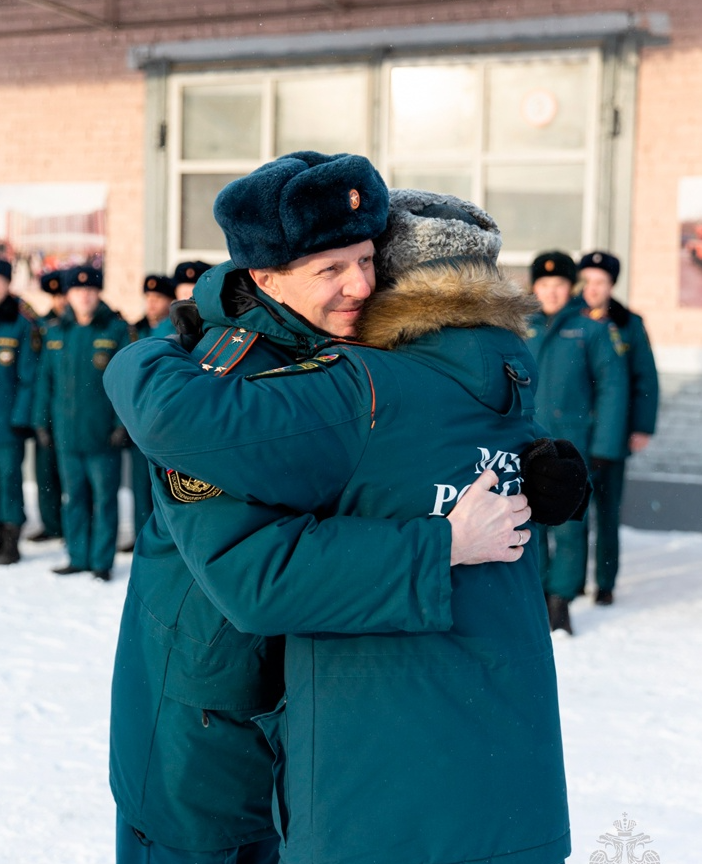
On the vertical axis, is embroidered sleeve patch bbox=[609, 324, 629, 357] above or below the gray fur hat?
below

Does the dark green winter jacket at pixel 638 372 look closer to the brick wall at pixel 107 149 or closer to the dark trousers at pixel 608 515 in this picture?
the dark trousers at pixel 608 515

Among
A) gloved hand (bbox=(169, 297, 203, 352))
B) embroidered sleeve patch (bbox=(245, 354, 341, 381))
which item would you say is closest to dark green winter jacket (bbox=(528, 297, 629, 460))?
gloved hand (bbox=(169, 297, 203, 352))

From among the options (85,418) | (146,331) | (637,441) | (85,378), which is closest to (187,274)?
(146,331)

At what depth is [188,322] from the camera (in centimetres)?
182

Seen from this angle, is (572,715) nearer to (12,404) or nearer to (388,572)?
(388,572)

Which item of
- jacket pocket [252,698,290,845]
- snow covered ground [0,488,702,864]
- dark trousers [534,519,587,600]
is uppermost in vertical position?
jacket pocket [252,698,290,845]

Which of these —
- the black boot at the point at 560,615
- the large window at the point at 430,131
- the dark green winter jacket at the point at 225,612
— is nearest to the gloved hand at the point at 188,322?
the dark green winter jacket at the point at 225,612

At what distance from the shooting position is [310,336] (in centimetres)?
168

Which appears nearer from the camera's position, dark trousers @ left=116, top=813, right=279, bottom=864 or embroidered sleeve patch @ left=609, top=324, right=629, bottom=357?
dark trousers @ left=116, top=813, right=279, bottom=864

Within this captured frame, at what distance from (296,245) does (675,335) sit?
23.6 feet

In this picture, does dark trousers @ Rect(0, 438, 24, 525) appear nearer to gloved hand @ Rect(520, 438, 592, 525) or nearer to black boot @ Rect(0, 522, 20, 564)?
black boot @ Rect(0, 522, 20, 564)

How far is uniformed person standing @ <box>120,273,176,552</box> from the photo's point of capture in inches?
279

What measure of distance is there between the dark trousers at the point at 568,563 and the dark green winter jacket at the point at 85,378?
2879mm

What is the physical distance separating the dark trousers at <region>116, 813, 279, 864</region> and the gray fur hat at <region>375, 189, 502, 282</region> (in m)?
1.06
